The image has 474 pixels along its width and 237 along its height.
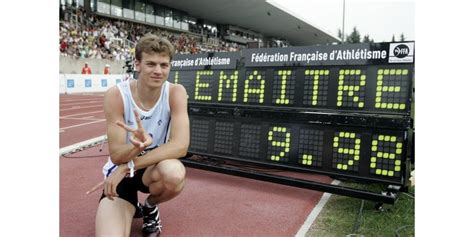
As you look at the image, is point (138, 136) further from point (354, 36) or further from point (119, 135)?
point (354, 36)

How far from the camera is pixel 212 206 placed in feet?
11.9

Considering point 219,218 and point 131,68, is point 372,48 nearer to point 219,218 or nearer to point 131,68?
point 219,218

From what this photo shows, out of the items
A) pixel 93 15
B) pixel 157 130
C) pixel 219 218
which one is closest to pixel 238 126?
pixel 219 218

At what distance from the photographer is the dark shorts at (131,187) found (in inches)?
107

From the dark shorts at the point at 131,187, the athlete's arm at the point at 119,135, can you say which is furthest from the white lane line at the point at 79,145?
the athlete's arm at the point at 119,135

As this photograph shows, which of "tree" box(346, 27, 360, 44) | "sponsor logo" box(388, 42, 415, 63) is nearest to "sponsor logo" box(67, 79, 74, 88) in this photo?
"sponsor logo" box(388, 42, 415, 63)

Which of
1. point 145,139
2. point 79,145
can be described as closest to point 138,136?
point 145,139

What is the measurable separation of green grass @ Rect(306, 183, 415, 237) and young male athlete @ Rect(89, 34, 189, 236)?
1.26m

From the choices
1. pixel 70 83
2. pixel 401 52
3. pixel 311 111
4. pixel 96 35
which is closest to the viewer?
pixel 401 52

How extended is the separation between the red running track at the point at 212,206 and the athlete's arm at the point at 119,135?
84 cm

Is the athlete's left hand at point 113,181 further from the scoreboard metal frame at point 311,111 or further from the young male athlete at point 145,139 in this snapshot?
the scoreboard metal frame at point 311,111

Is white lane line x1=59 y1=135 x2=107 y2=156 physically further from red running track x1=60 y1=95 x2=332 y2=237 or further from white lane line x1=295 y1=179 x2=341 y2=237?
white lane line x1=295 y1=179 x2=341 y2=237

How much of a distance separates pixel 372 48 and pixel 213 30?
124 ft

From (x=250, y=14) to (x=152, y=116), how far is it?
35907 mm
